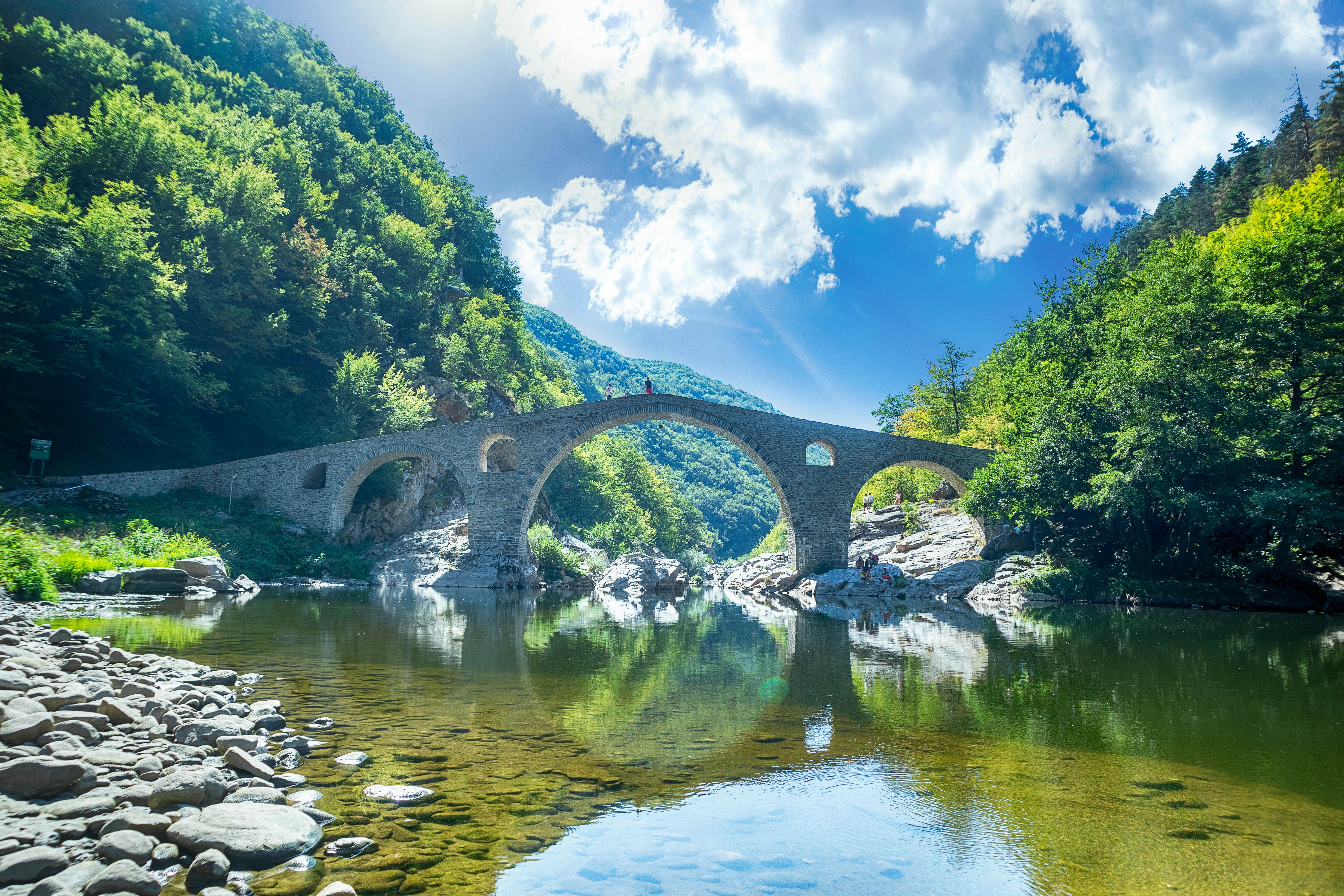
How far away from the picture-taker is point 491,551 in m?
26.4

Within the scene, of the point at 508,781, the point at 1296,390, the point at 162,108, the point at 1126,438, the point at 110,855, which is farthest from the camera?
the point at 162,108

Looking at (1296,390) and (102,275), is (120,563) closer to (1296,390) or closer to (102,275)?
(102,275)

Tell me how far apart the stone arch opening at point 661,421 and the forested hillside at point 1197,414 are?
277 inches

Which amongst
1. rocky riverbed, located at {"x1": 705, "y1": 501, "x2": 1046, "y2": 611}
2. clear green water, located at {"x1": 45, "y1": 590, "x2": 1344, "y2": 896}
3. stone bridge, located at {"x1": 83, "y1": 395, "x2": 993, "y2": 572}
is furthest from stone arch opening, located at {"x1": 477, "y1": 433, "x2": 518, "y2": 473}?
clear green water, located at {"x1": 45, "y1": 590, "x2": 1344, "y2": 896}

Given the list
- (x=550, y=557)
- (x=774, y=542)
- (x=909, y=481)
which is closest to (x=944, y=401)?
(x=909, y=481)

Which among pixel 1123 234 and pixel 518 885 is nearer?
pixel 518 885

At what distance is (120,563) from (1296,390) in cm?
2709

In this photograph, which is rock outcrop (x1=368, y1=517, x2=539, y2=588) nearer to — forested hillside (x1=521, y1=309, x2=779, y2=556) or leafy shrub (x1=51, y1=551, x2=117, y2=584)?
leafy shrub (x1=51, y1=551, x2=117, y2=584)

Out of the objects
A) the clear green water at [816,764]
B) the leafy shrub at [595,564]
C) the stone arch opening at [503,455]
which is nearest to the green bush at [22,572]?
the clear green water at [816,764]

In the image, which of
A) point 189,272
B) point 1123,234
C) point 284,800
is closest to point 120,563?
point 189,272

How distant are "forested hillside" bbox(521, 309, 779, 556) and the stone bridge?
1923 inches

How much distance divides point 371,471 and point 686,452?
240ft

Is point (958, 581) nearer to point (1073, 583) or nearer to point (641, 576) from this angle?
point (1073, 583)

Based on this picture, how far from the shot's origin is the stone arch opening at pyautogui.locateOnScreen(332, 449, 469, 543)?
26859 millimetres
